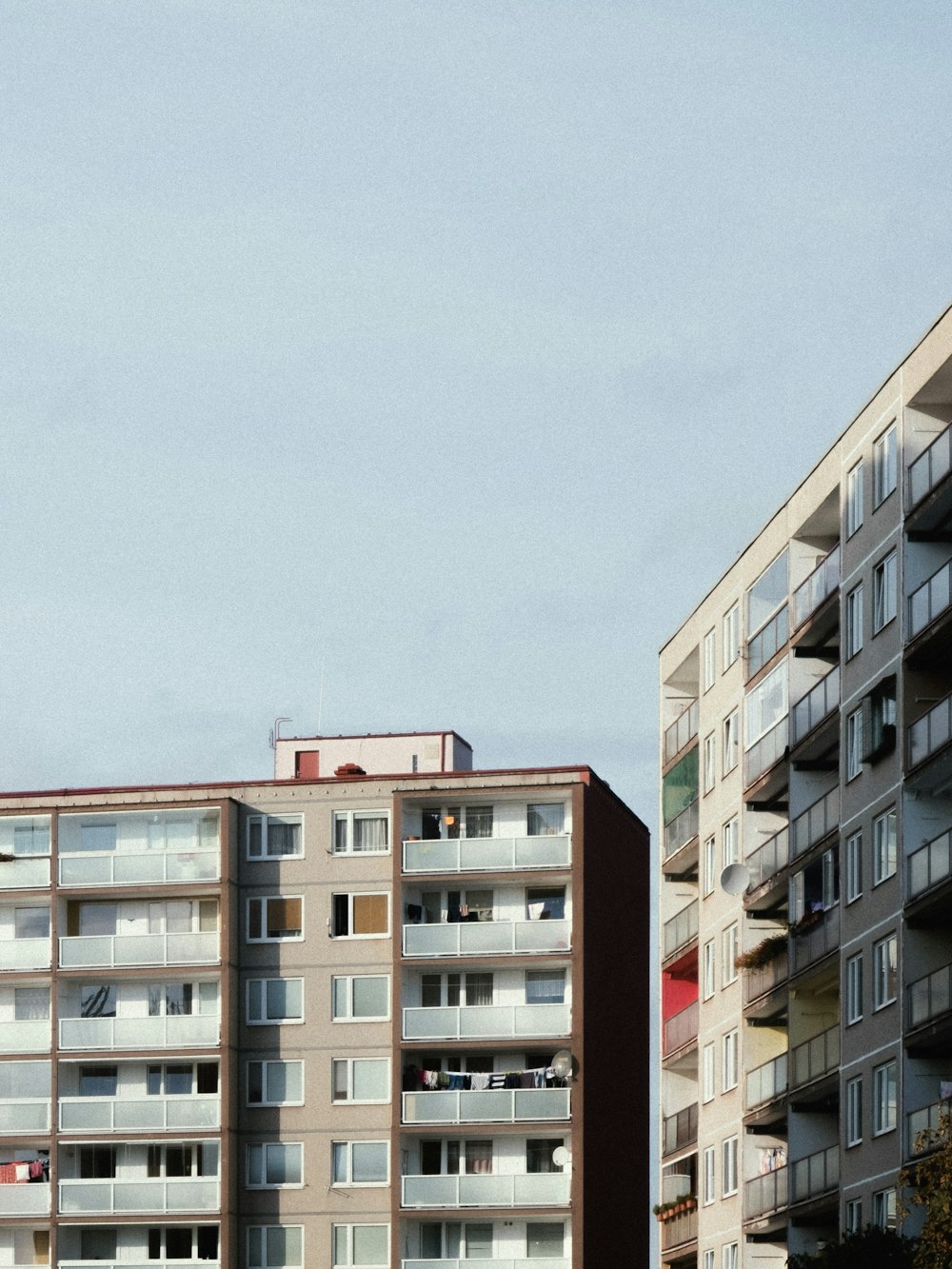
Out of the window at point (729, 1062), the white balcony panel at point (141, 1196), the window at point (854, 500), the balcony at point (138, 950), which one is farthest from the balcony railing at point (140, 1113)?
the window at point (854, 500)

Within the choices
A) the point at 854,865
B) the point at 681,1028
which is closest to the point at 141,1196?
the point at 681,1028

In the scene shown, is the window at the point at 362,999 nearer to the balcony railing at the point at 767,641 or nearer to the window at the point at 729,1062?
the window at the point at 729,1062

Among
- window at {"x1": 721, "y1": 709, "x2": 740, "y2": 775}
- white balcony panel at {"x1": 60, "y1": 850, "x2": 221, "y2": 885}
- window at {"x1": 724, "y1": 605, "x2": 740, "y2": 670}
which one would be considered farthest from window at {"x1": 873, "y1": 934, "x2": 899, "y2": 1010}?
white balcony panel at {"x1": 60, "y1": 850, "x2": 221, "y2": 885}

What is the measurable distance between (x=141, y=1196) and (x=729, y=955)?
835 inches

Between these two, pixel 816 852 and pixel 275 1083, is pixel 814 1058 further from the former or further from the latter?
pixel 275 1083

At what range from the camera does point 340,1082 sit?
3499 inches

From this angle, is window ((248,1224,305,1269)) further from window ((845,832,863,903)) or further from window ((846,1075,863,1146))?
window ((845,832,863,903))

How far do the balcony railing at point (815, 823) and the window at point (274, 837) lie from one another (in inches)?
854

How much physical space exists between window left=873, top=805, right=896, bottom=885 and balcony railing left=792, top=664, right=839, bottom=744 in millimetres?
5139

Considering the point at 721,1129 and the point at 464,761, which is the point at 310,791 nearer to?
the point at 464,761

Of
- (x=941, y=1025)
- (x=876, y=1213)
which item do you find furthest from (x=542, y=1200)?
(x=941, y=1025)

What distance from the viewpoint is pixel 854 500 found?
231 ft

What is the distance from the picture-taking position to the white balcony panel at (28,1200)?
89.3 m

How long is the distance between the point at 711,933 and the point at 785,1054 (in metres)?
9.04
